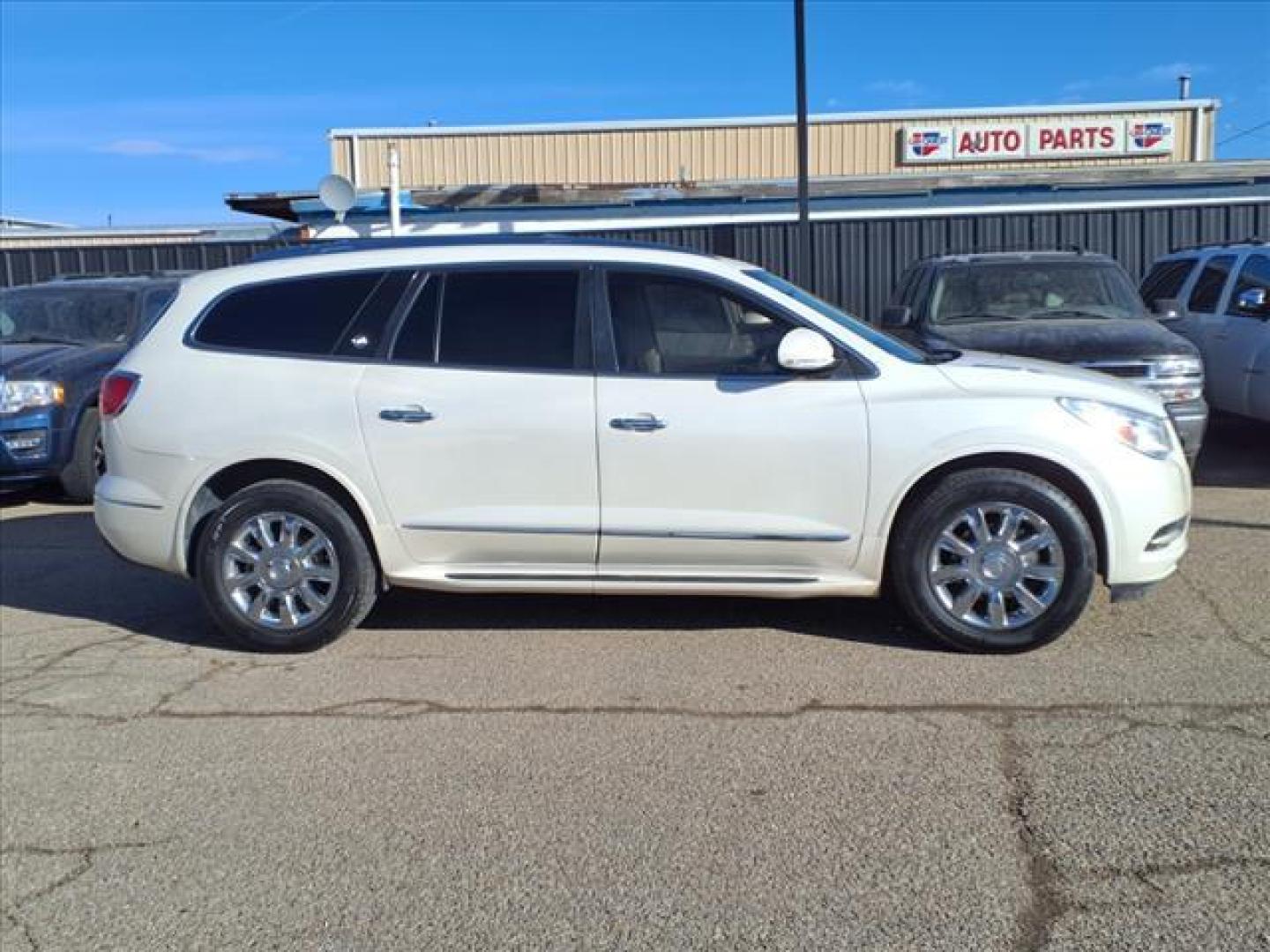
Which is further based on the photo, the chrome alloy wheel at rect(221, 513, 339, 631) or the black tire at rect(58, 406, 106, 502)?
the black tire at rect(58, 406, 106, 502)

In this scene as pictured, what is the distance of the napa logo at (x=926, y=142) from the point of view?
89.0ft

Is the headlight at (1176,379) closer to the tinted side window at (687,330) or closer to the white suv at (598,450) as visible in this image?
the white suv at (598,450)

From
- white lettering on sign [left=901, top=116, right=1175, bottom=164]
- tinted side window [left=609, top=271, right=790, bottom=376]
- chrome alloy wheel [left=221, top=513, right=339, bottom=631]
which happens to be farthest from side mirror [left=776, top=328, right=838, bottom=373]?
white lettering on sign [left=901, top=116, right=1175, bottom=164]

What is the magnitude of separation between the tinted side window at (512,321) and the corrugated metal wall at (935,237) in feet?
32.4

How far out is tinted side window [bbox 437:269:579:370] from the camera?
5.45 m

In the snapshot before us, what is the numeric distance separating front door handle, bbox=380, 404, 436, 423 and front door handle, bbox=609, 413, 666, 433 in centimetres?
83

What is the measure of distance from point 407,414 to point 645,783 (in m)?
2.17

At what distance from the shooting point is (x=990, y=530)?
521cm

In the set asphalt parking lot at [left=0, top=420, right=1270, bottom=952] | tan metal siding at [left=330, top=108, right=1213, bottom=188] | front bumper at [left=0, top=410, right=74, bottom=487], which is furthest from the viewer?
tan metal siding at [left=330, top=108, right=1213, bottom=188]

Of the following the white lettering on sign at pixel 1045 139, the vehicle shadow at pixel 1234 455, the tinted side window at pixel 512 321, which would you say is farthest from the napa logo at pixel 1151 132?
the tinted side window at pixel 512 321

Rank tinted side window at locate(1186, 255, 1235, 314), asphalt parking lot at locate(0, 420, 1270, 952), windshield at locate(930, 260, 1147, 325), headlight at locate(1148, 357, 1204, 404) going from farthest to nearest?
tinted side window at locate(1186, 255, 1235, 314) → windshield at locate(930, 260, 1147, 325) → headlight at locate(1148, 357, 1204, 404) → asphalt parking lot at locate(0, 420, 1270, 952)

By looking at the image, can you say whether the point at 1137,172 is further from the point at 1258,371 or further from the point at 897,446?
the point at 897,446

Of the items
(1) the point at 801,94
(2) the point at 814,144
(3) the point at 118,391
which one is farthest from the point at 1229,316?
(2) the point at 814,144

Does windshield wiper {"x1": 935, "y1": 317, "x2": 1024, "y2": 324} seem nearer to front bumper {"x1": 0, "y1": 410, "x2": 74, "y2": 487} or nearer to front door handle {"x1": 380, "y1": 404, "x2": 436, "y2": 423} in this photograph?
front door handle {"x1": 380, "y1": 404, "x2": 436, "y2": 423}
